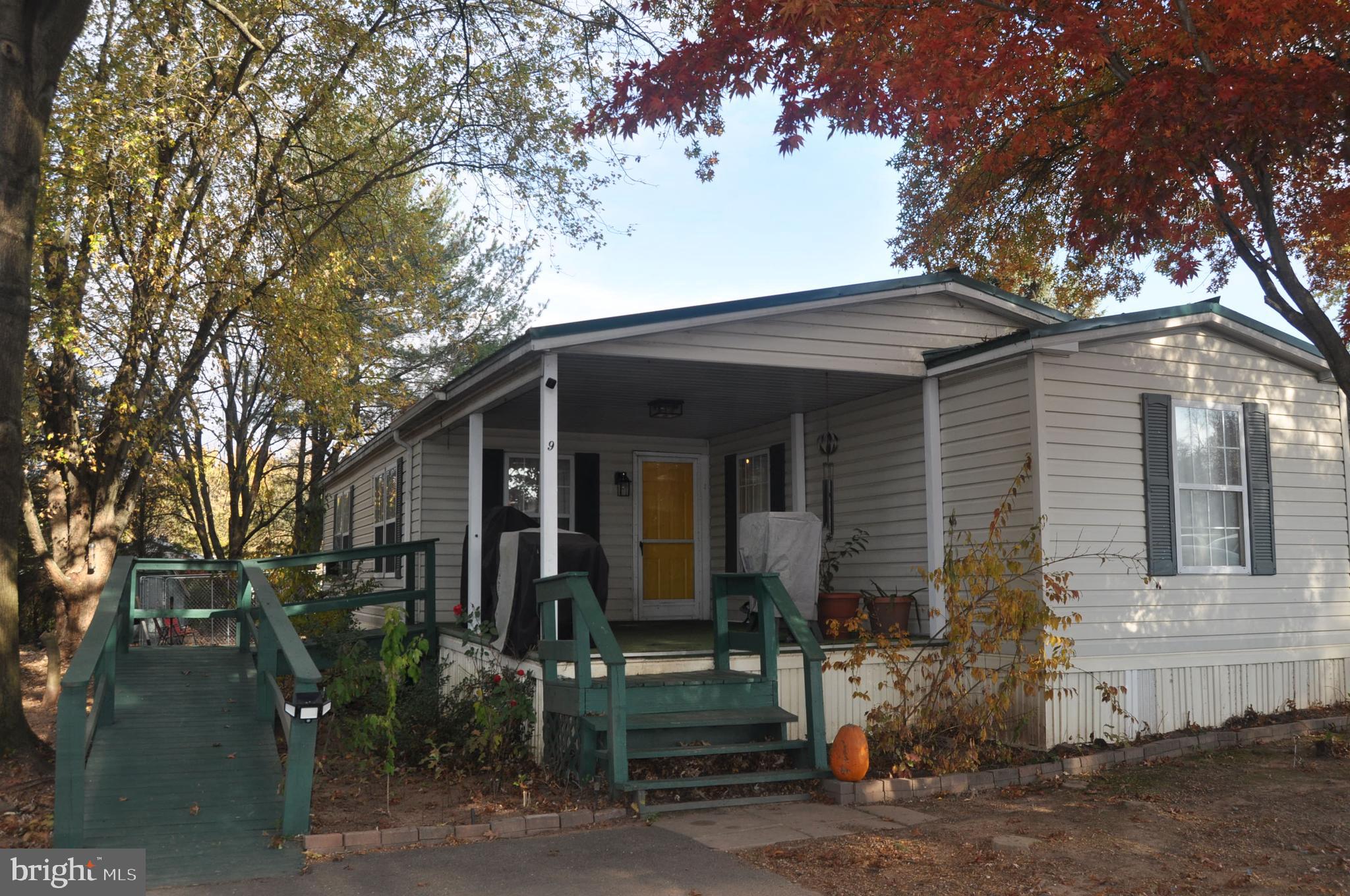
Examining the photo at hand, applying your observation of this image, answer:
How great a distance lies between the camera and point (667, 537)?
12891mm

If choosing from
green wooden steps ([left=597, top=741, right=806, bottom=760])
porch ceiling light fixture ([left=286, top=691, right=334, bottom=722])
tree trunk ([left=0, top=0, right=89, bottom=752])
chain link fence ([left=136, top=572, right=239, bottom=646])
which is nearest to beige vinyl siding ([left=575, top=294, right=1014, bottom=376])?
green wooden steps ([left=597, top=741, right=806, bottom=760])

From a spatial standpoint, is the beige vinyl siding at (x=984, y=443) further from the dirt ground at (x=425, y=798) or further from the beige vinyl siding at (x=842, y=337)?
the dirt ground at (x=425, y=798)

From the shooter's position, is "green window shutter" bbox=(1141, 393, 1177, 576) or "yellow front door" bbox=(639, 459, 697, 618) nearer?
"green window shutter" bbox=(1141, 393, 1177, 576)

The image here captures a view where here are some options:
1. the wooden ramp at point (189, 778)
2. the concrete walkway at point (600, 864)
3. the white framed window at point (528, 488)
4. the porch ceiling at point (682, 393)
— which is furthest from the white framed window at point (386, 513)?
the concrete walkway at point (600, 864)

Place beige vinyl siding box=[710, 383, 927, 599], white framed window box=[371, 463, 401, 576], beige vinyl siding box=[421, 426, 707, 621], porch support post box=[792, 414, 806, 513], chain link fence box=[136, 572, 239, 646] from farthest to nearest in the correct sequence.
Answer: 1. chain link fence box=[136, 572, 239, 646]
2. white framed window box=[371, 463, 401, 576]
3. beige vinyl siding box=[421, 426, 707, 621]
4. porch support post box=[792, 414, 806, 513]
5. beige vinyl siding box=[710, 383, 927, 599]

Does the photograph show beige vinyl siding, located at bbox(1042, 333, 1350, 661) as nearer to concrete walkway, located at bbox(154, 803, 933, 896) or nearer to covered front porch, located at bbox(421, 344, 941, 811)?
covered front porch, located at bbox(421, 344, 941, 811)

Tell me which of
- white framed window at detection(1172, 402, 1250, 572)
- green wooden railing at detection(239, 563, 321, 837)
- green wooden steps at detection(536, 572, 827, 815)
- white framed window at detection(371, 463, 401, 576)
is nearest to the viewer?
green wooden railing at detection(239, 563, 321, 837)

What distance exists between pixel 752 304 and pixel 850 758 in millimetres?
3467

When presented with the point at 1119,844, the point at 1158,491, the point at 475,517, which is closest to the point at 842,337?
the point at 1158,491

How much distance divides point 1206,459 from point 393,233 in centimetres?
1289

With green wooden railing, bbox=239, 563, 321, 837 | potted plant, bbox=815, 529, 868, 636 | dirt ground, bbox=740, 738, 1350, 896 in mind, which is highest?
potted plant, bbox=815, 529, 868, 636

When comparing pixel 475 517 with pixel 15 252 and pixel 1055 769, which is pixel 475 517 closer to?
pixel 15 252

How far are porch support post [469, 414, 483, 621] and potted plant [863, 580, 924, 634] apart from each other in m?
3.59

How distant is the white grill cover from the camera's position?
353 inches
